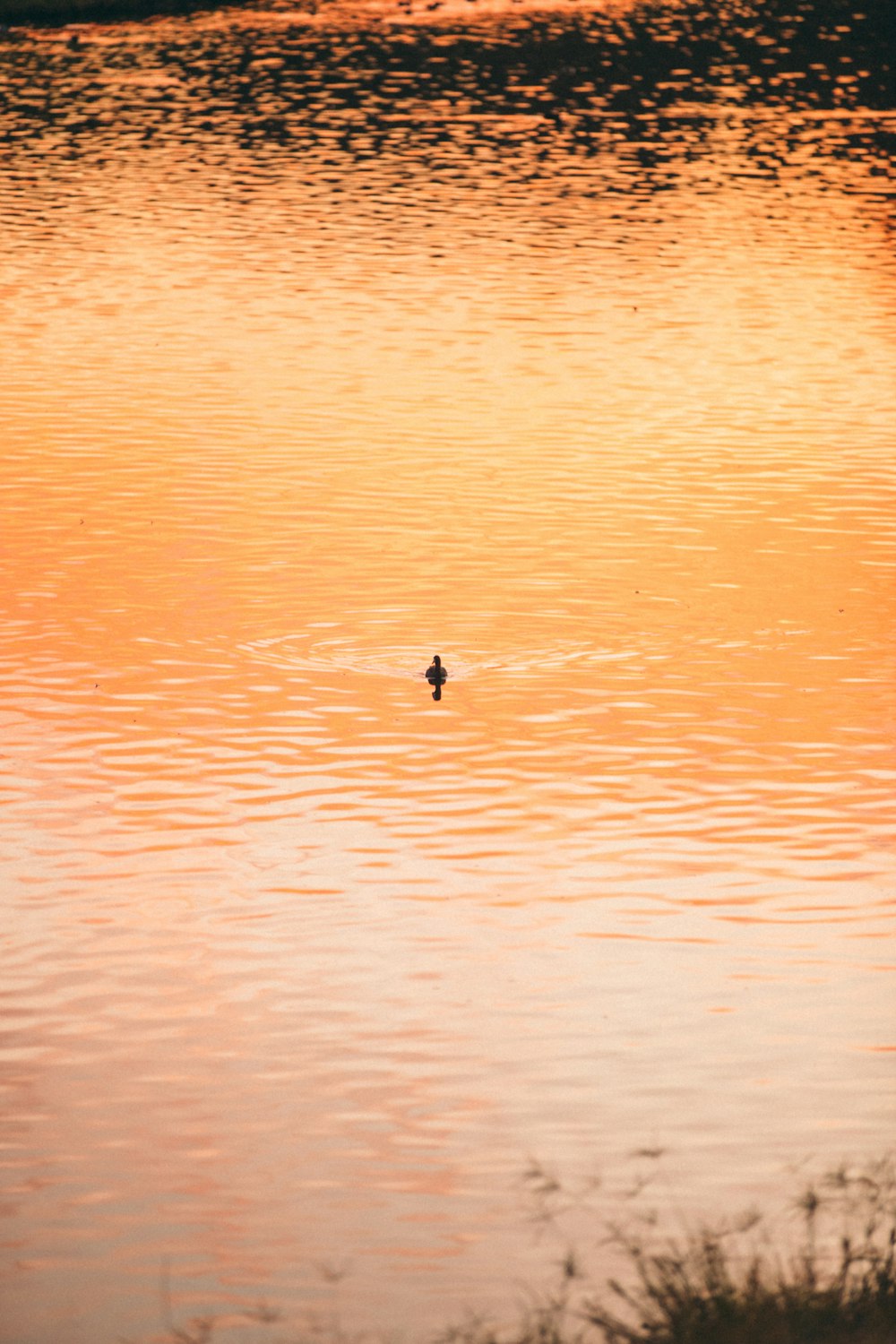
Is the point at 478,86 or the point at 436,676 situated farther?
the point at 478,86

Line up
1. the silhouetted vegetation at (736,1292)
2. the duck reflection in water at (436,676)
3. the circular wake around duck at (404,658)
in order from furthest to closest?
the circular wake around duck at (404,658) → the duck reflection in water at (436,676) → the silhouetted vegetation at (736,1292)

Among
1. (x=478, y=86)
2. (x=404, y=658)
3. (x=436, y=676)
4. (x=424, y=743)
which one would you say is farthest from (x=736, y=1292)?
(x=478, y=86)

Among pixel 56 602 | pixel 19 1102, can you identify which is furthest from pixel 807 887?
pixel 56 602

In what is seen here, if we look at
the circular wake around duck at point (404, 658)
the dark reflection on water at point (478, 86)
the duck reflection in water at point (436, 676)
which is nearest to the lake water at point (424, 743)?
the circular wake around duck at point (404, 658)

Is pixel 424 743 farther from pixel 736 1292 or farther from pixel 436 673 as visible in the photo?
pixel 736 1292

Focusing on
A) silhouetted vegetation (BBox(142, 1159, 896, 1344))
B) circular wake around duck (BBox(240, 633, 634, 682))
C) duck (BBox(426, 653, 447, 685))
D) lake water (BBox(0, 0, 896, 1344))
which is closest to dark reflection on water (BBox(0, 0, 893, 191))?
lake water (BBox(0, 0, 896, 1344))

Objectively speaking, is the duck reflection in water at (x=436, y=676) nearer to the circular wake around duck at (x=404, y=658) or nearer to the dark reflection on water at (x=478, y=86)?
the circular wake around duck at (x=404, y=658)

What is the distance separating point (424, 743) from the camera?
1653 centimetres

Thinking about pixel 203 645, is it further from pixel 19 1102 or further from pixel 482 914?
pixel 19 1102

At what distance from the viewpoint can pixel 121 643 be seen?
18.9m

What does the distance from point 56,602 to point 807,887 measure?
27.3 feet

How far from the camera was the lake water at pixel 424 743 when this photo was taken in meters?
11.0

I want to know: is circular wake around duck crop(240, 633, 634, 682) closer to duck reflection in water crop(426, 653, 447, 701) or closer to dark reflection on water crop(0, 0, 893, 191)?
duck reflection in water crop(426, 653, 447, 701)

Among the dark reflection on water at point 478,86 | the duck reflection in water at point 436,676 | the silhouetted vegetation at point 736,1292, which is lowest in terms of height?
the silhouetted vegetation at point 736,1292
